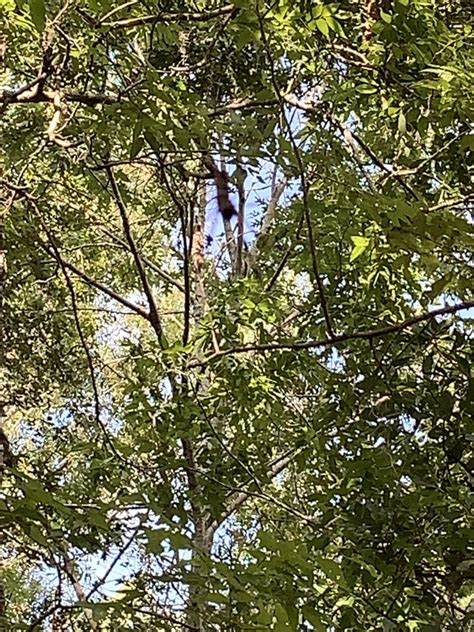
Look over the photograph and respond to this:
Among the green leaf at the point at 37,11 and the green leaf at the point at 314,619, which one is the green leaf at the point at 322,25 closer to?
the green leaf at the point at 37,11

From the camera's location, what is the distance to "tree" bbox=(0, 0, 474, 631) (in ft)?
4.55

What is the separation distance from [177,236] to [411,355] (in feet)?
8.51

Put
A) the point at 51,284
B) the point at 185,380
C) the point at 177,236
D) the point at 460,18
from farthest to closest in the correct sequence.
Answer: the point at 177,236 → the point at 51,284 → the point at 185,380 → the point at 460,18

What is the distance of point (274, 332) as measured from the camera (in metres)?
3.10

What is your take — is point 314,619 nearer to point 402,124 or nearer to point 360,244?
point 360,244

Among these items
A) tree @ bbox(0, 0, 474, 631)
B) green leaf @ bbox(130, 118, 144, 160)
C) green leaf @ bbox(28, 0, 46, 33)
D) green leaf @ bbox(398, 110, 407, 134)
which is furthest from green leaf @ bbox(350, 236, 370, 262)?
green leaf @ bbox(28, 0, 46, 33)

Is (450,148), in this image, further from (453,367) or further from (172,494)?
(172,494)

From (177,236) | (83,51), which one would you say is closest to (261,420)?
(83,51)

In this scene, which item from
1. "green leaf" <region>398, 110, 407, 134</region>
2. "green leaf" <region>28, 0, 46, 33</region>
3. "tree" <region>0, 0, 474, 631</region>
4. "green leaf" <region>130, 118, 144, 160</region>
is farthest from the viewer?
"green leaf" <region>398, 110, 407, 134</region>

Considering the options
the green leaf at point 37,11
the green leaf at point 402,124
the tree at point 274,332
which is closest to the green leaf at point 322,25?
the tree at point 274,332

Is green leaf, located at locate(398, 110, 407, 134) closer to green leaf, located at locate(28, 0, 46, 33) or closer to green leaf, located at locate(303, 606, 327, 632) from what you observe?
green leaf, located at locate(28, 0, 46, 33)

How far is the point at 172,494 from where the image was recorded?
2.30 meters

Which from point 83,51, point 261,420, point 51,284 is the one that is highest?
point 51,284

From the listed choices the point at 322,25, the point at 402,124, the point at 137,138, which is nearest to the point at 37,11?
the point at 137,138
